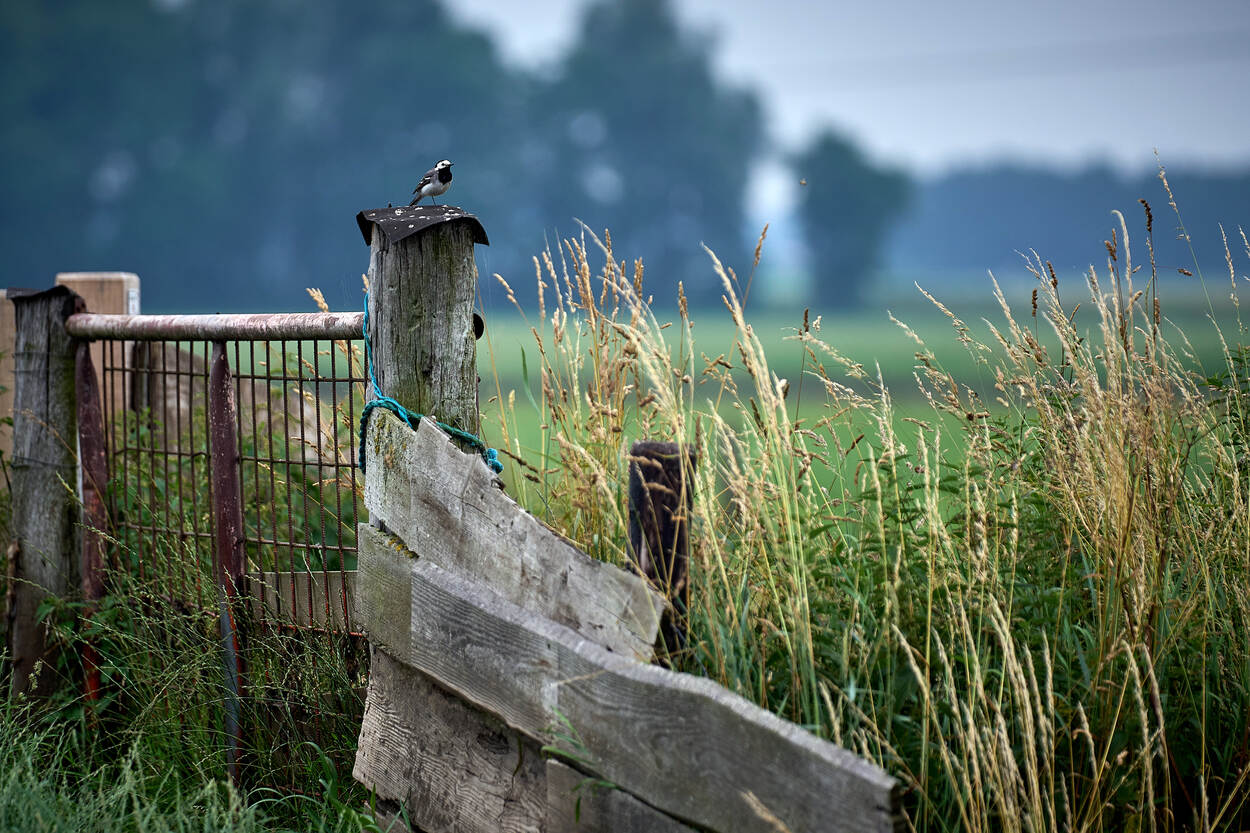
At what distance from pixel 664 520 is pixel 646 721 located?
0.43m

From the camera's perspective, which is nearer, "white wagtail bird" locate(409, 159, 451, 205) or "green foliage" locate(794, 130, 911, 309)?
"white wagtail bird" locate(409, 159, 451, 205)

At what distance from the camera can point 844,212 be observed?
193ft

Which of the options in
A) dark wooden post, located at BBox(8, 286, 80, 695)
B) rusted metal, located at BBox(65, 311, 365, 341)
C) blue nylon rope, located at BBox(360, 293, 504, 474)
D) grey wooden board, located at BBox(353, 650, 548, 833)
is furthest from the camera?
dark wooden post, located at BBox(8, 286, 80, 695)

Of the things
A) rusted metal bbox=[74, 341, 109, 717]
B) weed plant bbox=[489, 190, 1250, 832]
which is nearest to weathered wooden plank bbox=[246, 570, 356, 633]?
weed plant bbox=[489, 190, 1250, 832]

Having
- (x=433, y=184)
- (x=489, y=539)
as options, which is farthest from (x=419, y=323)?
(x=489, y=539)

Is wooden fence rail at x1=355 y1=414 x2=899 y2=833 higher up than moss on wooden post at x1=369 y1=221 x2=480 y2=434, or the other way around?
moss on wooden post at x1=369 y1=221 x2=480 y2=434

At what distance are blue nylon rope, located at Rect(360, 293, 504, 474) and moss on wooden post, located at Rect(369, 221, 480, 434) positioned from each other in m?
0.03

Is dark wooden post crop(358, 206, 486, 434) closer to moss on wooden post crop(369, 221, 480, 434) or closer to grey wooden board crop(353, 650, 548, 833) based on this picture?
moss on wooden post crop(369, 221, 480, 434)

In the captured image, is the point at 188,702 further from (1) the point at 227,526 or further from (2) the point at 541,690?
(2) the point at 541,690

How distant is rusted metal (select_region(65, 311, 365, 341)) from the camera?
10.3 ft

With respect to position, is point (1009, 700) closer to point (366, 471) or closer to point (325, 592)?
point (366, 471)

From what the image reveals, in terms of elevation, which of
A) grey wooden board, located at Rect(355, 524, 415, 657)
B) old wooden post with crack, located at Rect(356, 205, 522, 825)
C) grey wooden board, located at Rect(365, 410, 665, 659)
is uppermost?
old wooden post with crack, located at Rect(356, 205, 522, 825)

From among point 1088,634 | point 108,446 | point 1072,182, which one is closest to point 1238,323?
point 1088,634

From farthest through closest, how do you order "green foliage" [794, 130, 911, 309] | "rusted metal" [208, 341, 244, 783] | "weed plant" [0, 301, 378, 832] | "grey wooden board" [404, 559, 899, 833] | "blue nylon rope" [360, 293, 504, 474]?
"green foliage" [794, 130, 911, 309], "rusted metal" [208, 341, 244, 783], "weed plant" [0, 301, 378, 832], "blue nylon rope" [360, 293, 504, 474], "grey wooden board" [404, 559, 899, 833]
